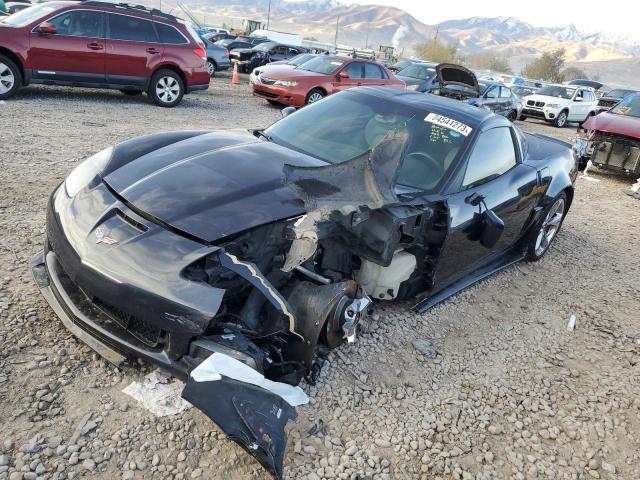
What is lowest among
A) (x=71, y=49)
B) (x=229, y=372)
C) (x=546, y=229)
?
(x=546, y=229)

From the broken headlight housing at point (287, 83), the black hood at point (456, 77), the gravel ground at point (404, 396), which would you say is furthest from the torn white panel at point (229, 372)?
the broken headlight housing at point (287, 83)

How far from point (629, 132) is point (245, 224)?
866cm

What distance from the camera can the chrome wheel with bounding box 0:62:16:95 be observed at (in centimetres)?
820

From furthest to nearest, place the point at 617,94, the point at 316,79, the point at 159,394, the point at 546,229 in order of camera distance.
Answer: the point at 617,94 → the point at 316,79 → the point at 546,229 → the point at 159,394

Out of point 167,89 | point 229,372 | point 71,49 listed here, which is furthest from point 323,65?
point 229,372

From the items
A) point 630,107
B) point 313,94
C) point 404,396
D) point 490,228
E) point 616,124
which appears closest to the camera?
point 404,396

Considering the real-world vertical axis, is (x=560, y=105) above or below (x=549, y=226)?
above

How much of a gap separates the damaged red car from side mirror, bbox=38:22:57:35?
9.17 m

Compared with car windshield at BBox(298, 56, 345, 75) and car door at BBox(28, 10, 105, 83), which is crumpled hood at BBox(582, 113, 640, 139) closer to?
car windshield at BBox(298, 56, 345, 75)

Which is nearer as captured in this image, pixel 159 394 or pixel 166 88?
pixel 159 394

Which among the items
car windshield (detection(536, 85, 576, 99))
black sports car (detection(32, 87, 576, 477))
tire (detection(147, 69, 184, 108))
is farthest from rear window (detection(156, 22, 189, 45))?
car windshield (detection(536, 85, 576, 99))

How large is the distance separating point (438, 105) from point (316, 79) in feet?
28.2

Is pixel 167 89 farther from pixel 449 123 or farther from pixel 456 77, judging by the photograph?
pixel 449 123

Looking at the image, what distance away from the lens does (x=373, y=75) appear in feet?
42.7
